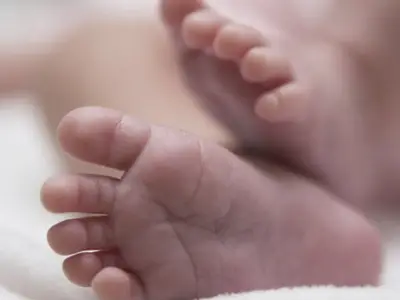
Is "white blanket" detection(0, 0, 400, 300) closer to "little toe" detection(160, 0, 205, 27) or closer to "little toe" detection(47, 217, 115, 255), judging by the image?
"little toe" detection(47, 217, 115, 255)

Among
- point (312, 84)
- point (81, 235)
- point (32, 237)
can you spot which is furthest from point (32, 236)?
point (312, 84)

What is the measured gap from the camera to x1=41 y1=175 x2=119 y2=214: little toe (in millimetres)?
584

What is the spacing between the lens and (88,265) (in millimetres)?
587

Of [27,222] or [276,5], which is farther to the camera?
[276,5]

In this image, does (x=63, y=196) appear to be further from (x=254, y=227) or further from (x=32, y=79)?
(x=32, y=79)

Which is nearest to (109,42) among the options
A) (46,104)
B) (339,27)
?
(46,104)

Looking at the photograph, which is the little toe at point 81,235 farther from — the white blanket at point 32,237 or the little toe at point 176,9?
the little toe at point 176,9

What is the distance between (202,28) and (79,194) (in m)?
0.18

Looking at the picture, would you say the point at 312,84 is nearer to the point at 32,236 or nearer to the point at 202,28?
the point at 202,28

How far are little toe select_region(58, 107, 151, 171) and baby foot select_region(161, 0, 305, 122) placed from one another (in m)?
0.11

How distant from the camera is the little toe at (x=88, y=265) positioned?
1.93 ft

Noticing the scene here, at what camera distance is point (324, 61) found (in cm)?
76

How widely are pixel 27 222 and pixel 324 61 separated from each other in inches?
10.8

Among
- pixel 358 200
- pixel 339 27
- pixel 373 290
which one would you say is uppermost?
pixel 339 27
